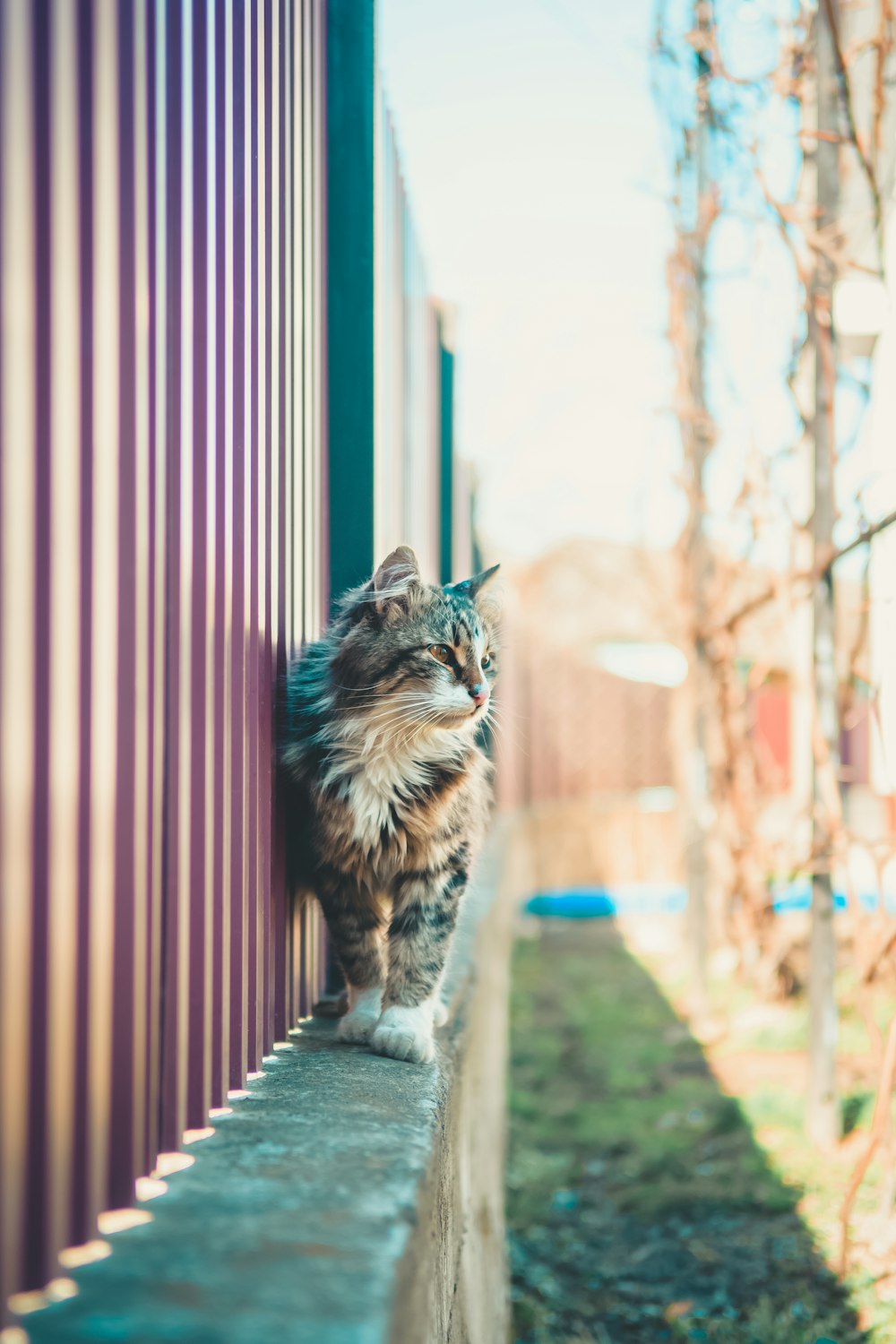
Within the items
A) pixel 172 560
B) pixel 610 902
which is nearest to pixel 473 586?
pixel 172 560

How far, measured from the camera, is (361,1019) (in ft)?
6.68

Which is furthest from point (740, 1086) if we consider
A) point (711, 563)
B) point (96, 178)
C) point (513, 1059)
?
point (96, 178)

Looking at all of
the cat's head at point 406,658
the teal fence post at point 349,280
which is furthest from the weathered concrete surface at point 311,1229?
the teal fence post at point 349,280

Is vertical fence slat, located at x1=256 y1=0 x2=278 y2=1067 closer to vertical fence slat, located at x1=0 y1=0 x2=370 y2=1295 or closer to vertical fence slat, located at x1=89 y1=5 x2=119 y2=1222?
vertical fence slat, located at x1=0 y1=0 x2=370 y2=1295

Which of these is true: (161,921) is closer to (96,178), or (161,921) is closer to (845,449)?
(96,178)

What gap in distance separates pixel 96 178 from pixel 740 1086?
445 centimetres

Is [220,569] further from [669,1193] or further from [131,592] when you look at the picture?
[669,1193]

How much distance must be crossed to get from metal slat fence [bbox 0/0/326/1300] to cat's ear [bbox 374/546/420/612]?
25 cm

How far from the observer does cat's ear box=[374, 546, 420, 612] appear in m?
2.11

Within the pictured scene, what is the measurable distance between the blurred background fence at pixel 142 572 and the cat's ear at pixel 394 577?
192 mm

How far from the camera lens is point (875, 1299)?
2.69 meters

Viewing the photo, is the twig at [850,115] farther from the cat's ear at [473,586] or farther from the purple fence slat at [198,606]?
the purple fence slat at [198,606]

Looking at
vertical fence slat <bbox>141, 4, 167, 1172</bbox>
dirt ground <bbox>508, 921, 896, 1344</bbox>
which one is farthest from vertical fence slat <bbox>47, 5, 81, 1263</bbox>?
dirt ground <bbox>508, 921, 896, 1344</bbox>

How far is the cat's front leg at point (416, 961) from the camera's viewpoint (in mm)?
1902
